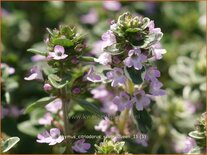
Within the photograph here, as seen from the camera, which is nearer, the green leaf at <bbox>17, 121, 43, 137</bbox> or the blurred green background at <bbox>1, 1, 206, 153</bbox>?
the green leaf at <bbox>17, 121, 43, 137</bbox>

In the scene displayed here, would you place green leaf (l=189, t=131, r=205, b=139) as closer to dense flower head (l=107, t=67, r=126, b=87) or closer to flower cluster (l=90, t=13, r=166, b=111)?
flower cluster (l=90, t=13, r=166, b=111)

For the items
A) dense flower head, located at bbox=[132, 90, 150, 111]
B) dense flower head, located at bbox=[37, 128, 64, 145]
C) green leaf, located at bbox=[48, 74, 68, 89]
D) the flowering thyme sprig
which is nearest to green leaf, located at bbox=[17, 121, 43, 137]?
the flowering thyme sprig

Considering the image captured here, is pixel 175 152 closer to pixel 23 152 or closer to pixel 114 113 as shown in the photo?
pixel 114 113

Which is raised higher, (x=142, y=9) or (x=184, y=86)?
(x=142, y=9)

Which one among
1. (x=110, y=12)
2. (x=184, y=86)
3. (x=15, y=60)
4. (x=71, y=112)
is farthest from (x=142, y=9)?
(x=71, y=112)

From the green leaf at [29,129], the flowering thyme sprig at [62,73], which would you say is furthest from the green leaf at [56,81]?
the green leaf at [29,129]

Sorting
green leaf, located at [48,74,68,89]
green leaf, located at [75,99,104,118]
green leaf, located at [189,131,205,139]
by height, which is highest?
green leaf, located at [48,74,68,89]

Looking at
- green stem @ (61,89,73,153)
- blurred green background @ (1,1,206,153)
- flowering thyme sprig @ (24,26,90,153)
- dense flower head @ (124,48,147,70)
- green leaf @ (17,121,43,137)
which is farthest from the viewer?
blurred green background @ (1,1,206,153)

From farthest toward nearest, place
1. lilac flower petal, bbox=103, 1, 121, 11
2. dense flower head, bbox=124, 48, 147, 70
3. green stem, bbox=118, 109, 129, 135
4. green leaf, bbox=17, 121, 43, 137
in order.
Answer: lilac flower petal, bbox=103, 1, 121, 11 → green leaf, bbox=17, 121, 43, 137 → green stem, bbox=118, 109, 129, 135 → dense flower head, bbox=124, 48, 147, 70
